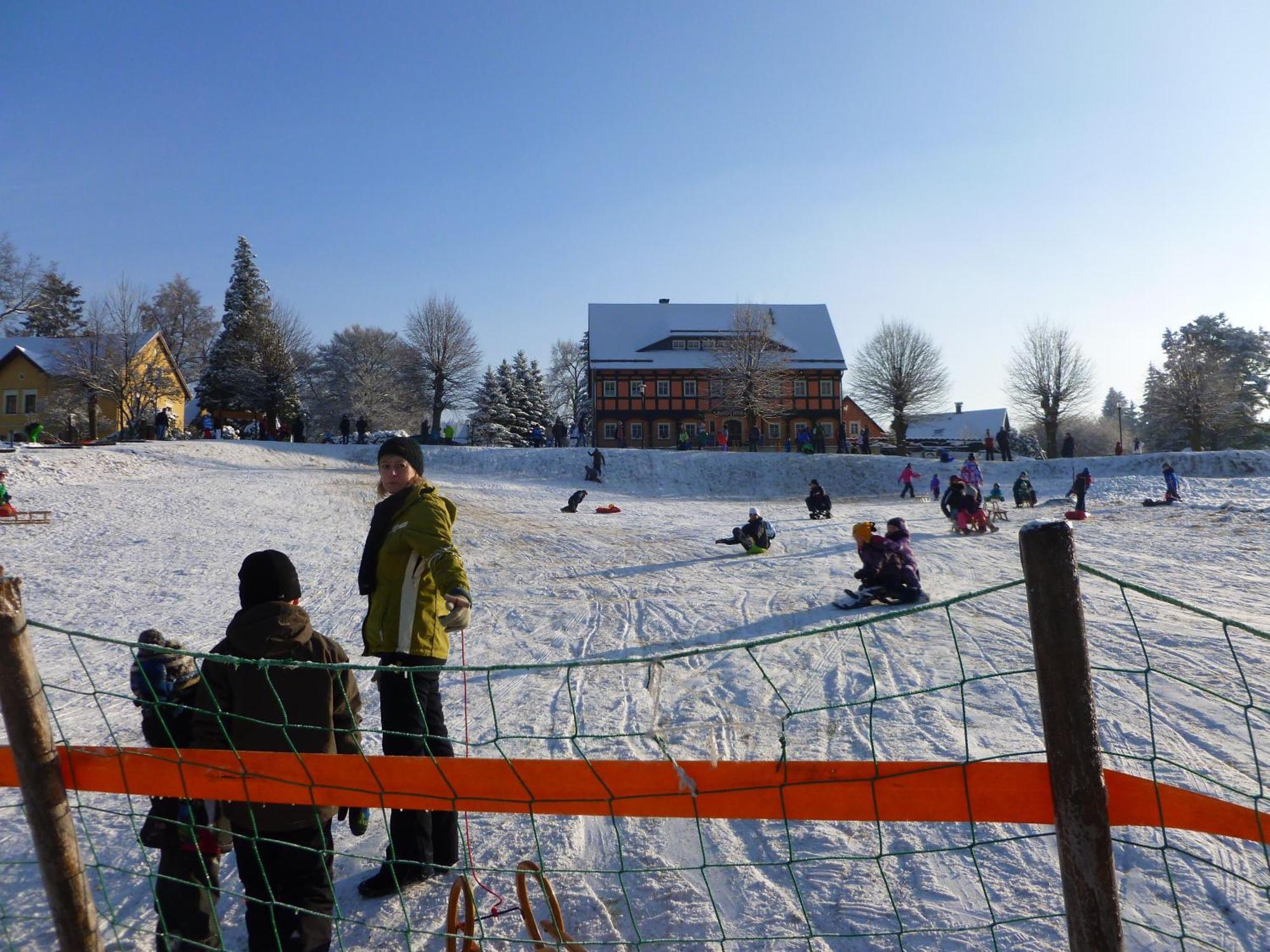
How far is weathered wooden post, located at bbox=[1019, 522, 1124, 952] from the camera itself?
1816 millimetres

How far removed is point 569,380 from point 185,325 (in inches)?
1130

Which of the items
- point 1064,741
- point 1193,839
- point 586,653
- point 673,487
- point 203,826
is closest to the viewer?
point 1064,741

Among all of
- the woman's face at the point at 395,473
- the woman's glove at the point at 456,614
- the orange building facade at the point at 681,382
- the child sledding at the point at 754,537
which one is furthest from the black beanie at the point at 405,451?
the orange building facade at the point at 681,382

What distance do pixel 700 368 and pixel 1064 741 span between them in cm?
5200

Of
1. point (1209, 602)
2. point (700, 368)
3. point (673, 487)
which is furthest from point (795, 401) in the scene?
point (1209, 602)

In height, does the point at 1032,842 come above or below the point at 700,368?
below

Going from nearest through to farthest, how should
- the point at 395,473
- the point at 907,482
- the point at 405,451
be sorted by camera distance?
the point at 395,473 < the point at 405,451 < the point at 907,482

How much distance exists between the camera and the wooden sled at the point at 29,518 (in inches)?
598

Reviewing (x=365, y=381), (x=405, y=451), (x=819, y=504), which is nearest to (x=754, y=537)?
(x=819, y=504)

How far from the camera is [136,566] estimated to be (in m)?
12.2

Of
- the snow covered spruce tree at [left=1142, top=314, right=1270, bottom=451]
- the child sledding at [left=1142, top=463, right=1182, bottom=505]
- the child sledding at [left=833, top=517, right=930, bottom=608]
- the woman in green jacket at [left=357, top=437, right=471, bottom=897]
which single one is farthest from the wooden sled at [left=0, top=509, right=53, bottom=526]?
the snow covered spruce tree at [left=1142, top=314, right=1270, bottom=451]

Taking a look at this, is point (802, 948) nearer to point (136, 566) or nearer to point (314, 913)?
point (314, 913)

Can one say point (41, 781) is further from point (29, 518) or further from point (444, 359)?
point (444, 359)

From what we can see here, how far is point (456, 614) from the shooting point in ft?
11.3
